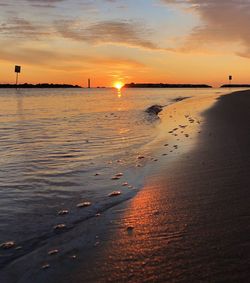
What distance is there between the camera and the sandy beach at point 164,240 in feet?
12.8

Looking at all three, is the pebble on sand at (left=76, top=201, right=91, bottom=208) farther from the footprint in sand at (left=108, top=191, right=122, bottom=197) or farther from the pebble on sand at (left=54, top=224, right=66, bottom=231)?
the pebble on sand at (left=54, top=224, right=66, bottom=231)

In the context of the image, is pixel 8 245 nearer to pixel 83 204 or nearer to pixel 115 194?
pixel 83 204

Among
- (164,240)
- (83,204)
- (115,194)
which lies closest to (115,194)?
(115,194)

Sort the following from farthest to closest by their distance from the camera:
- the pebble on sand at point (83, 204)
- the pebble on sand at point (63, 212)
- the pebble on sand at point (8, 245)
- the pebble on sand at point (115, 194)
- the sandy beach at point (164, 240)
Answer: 1. the pebble on sand at point (115, 194)
2. the pebble on sand at point (83, 204)
3. the pebble on sand at point (63, 212)
4. the pebble on sand at point (8, 245)
5. the sandy beach at point (164, 240)

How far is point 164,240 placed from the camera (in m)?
4.64

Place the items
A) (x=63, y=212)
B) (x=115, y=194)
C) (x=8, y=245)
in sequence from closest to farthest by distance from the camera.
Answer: (x=8, y=245)
(x=63, y=212)
(x=115, y=194)

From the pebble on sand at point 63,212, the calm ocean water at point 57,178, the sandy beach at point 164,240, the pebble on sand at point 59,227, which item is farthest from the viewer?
the pebble on sand at point 63,212

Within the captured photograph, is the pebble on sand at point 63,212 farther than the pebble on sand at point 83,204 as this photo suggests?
No

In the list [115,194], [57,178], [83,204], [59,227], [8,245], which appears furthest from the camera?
[57,178]

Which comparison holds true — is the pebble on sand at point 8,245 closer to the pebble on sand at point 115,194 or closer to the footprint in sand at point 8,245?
the footprint in sand at point 8,245

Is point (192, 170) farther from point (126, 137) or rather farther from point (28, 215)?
point (126, 137)

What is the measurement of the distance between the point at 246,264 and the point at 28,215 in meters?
3.34

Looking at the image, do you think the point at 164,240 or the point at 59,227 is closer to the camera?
the point at 164,240

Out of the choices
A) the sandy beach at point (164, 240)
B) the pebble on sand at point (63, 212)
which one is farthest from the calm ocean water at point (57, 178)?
the sandy beach at point (164, 240)
